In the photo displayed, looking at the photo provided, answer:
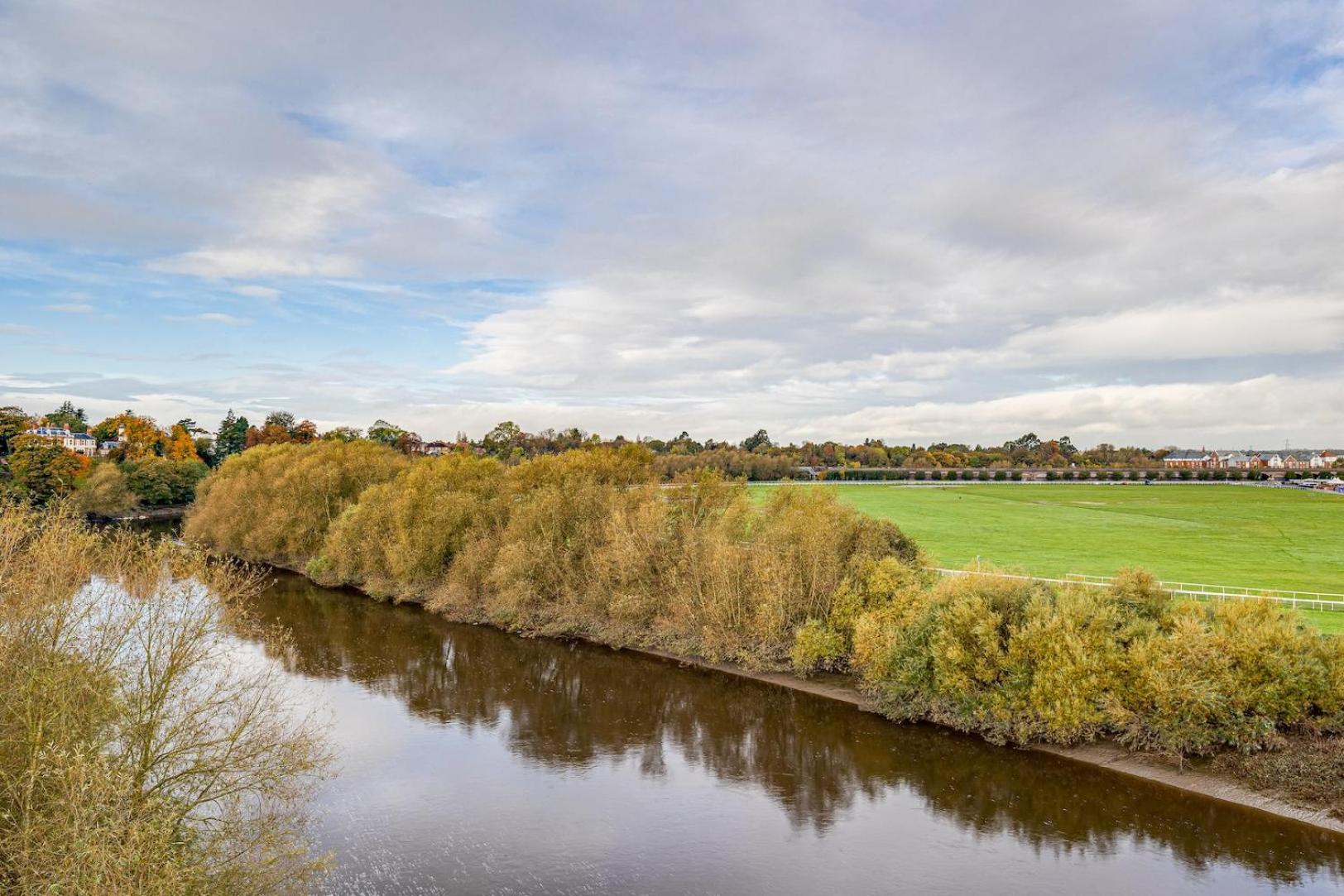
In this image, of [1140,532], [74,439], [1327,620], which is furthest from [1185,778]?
[74,439]

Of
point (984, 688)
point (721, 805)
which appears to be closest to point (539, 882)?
point (721, 805)

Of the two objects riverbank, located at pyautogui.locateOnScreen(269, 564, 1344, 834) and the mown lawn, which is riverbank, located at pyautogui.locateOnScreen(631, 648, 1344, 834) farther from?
the mown lawn

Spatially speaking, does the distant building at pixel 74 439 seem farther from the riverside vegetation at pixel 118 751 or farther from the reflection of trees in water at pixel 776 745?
the riverside vegetation at pixel 118 751

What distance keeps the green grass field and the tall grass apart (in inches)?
441

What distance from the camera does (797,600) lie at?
36.9m

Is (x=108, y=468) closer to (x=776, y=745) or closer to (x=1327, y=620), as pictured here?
(x=776, y=745)

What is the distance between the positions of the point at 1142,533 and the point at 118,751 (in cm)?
8313

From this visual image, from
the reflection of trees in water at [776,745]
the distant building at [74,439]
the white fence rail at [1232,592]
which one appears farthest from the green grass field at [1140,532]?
the distant building at [74,439]

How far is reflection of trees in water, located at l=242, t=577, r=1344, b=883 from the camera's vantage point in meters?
22.6

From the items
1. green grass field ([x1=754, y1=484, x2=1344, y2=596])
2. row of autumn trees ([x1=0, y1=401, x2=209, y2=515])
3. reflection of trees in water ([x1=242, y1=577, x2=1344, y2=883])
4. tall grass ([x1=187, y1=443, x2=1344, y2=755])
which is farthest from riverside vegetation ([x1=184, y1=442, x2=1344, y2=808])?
row of autumn trees ([x1=0, y1=401, x2=209, y2=515])

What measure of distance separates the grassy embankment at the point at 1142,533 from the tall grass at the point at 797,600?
855 centimetres

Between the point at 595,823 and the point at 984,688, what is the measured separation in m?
15.9

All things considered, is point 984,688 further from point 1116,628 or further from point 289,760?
point 289,760

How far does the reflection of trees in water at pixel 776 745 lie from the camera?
22.6 metres
